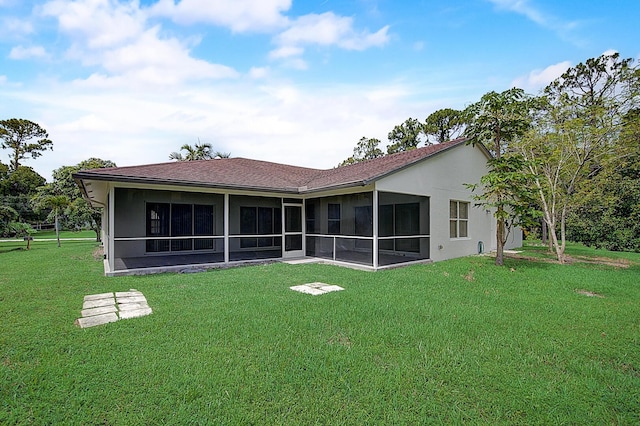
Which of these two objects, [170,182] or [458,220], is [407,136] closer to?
[458,220]

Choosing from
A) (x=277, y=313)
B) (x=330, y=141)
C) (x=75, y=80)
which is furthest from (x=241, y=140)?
(x=277, y=313)

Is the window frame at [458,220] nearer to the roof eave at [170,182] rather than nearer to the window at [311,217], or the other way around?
the window at [311,217]

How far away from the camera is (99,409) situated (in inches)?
101

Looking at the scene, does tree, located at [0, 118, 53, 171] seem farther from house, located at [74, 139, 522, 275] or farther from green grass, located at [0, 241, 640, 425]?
green grass, located at [0, 241, 640, 425]

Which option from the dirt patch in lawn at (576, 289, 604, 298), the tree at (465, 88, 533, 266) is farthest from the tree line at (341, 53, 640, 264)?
the dirt patch in lawn at (576, 289, 604, 298)

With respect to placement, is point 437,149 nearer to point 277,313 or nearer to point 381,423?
point 277,313

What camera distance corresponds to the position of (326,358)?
345 cm

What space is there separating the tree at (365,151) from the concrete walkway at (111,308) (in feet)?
101

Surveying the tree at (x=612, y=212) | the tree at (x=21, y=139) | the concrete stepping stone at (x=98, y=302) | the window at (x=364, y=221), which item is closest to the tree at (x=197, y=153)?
the window at (x=364, y=221)

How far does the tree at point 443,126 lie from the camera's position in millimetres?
29594

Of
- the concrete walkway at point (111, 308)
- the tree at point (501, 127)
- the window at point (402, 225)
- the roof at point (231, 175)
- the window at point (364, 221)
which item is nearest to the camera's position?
the concrete walkway at point (111, 308)

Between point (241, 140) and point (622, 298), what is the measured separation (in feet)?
76.2

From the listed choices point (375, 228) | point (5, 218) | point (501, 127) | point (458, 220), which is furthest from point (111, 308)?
point (5, 218)

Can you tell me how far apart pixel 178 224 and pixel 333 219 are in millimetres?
6125
